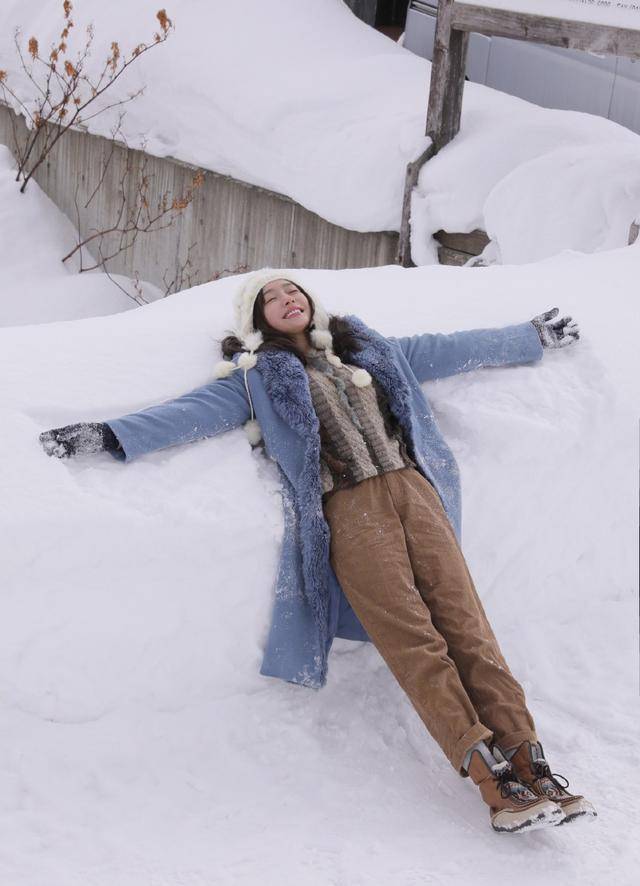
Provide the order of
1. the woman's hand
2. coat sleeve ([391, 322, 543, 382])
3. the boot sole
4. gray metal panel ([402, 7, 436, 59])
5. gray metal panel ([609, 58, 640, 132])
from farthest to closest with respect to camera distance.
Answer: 1. gray metal panel ([402, 7, 436, 59])
2. gray metal panel ([609, 58, 640, 132])
3. coat sleeve ([391, 322, 543, 382])
4. the woman's hand
5. the boot sole

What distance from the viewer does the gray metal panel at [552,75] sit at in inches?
295

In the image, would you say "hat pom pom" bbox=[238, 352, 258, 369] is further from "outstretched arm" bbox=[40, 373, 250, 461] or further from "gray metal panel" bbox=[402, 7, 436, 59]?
"gray metal panel" bbox=[402, 7, 436, 59]

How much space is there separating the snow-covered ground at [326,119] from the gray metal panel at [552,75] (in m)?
0.54

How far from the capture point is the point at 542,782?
2605mm

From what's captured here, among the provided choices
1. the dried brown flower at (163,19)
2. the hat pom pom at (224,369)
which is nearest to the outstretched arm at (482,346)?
the hat pom pom at (224,369)

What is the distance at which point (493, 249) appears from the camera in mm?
6227

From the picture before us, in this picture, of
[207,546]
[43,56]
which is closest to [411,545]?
[207,546]

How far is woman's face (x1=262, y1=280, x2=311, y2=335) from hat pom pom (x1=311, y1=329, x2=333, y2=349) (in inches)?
A: 1.5

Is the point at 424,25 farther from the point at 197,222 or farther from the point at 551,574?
the point at 551,574

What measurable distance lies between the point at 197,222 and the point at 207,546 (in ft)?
18.4

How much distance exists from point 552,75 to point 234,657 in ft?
20.2

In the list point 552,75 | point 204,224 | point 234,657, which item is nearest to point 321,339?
point 234,657

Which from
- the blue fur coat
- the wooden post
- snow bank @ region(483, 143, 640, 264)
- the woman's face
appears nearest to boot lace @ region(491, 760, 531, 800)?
the blue fur coat

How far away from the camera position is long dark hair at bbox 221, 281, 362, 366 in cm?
327
